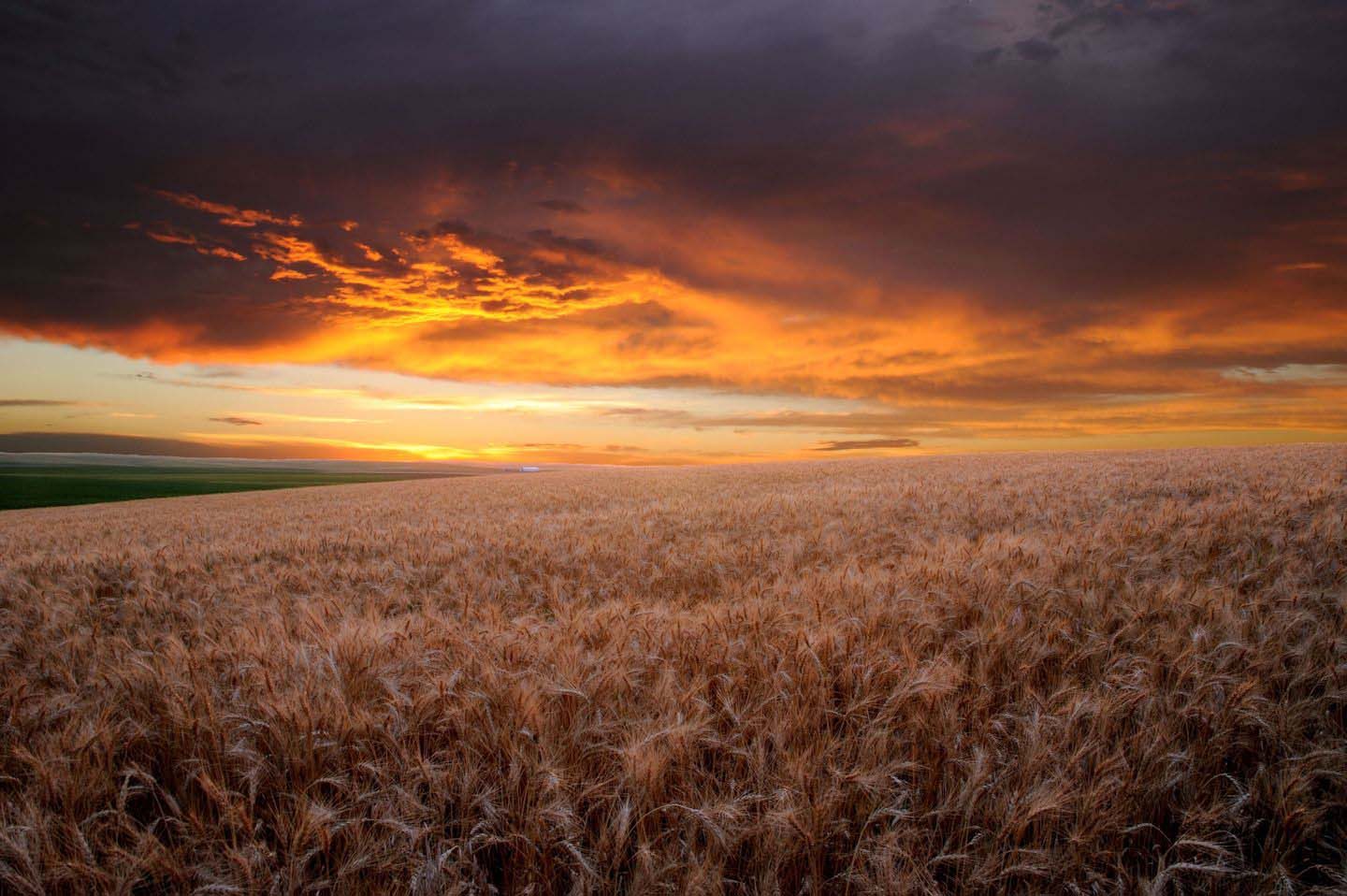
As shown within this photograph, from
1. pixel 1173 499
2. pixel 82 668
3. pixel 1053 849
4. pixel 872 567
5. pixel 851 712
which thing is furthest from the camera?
pixel 1173 499

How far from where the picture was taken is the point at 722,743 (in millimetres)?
2064

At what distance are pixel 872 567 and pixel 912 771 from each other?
3.49 meters

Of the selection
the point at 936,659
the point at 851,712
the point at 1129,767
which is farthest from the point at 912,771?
the point at 936,659

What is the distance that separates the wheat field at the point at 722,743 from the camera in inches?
63.4

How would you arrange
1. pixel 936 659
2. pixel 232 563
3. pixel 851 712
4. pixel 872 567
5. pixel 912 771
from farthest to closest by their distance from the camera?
1. pixel 232 563
2. pixel 872 567
3. pixel 936 659
4. pixel 851 712
5. pixel 912 771

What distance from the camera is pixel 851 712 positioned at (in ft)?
8.00

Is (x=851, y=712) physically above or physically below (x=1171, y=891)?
above

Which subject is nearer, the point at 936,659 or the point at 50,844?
the point at 50,844

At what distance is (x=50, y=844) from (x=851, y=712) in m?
2.69

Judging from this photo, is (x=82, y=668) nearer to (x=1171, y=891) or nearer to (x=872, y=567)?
(x=1171, y=891)

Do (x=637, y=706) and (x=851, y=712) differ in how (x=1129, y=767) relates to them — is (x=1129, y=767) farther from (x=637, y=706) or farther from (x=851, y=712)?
(x=637, y=706)

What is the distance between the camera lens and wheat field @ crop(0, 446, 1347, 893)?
161 cm

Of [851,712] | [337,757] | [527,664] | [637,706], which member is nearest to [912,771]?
[851,712]

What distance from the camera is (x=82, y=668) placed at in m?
3.49
